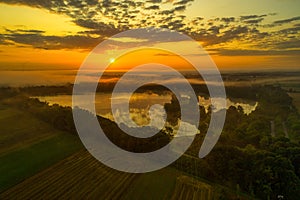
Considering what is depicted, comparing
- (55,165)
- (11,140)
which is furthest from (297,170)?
(11,140)

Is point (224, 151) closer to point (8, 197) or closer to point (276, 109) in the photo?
point (8, 197)

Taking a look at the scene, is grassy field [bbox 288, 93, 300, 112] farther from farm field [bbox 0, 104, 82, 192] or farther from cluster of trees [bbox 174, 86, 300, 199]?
farm field [bbox 0, 104, 82, 192]

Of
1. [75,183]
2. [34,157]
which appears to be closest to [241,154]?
[75,183]

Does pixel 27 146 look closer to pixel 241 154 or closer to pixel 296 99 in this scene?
pixel 241 154

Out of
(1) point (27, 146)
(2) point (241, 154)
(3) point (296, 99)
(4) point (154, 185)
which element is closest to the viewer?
(4) point (154, 185)

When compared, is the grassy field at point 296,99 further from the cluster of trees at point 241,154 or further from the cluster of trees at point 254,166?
the cluster of trees at point 254,166

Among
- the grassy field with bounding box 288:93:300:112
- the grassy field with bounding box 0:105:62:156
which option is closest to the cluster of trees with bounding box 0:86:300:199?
the grassy field with bounding box 0:105:62:156

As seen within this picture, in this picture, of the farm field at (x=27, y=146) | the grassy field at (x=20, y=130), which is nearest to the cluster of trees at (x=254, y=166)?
the farm field at (x=27, y=146)
